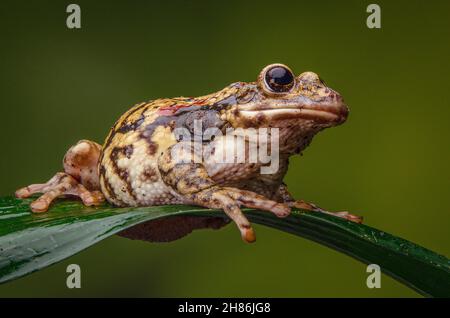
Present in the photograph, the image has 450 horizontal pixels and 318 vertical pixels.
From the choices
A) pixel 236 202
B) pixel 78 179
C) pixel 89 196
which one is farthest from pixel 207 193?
pixel 78 179

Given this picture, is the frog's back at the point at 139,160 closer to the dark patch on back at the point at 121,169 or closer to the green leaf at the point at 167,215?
the dark patch on back at the point at 121,169

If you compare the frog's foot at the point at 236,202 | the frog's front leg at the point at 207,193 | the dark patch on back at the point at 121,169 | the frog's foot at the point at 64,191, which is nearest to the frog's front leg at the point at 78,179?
the frog's foot at the point at 64,191

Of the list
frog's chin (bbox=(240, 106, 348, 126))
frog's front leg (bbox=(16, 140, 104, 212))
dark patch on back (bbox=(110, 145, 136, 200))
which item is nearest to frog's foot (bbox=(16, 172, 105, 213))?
frog's front leg (bbox=(16, 140, 104, 212))

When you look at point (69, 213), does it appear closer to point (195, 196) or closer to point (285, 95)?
point (195, 196)

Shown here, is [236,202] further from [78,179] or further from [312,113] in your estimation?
[78,179]

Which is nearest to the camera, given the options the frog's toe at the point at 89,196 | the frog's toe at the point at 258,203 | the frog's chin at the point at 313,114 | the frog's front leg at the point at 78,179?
the frog's toe at the point at 258,203

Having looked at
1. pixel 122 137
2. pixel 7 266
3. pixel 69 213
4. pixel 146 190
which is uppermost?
pixel 122 137

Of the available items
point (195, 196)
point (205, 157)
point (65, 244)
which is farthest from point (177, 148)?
point (65, 244)

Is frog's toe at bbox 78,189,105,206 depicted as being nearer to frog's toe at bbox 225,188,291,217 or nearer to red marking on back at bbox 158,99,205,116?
red marking on back at bbox 158,99,205,116
